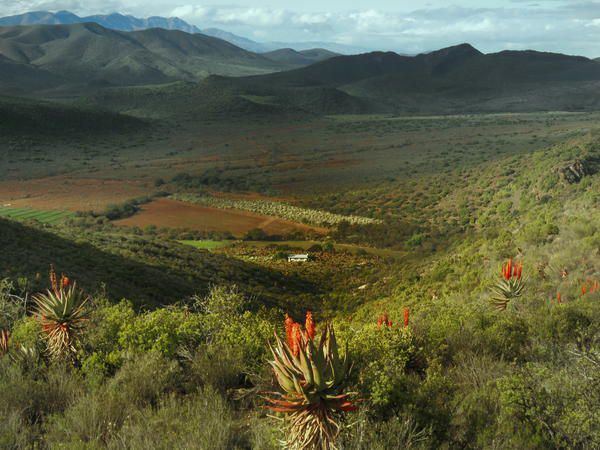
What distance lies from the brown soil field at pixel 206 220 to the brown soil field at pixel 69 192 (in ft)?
11.8

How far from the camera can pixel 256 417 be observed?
4719 millimetres

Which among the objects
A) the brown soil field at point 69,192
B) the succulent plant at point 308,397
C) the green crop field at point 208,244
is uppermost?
the succulent plant at point 308,397

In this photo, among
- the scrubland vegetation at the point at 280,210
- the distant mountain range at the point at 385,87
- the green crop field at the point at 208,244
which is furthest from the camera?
the distant mountain range at the point at 385,87

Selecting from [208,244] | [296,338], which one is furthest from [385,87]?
[296,338]

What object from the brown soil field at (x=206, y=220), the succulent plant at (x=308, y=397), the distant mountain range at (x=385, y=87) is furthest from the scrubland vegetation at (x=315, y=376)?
the distant mountain range at (x=385, y=87)

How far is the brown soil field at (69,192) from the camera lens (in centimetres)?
3956

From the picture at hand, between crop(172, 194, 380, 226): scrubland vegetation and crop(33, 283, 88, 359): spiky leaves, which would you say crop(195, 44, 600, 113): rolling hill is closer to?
crop(172, 194, 380, 226): scrubland vegetation

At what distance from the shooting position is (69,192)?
4447 centimetres

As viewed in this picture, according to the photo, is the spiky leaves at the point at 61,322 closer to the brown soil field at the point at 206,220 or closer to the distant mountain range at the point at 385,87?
the brown soil field at the point at 206,220

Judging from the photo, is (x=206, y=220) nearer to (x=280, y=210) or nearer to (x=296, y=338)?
(x=280, y=210)

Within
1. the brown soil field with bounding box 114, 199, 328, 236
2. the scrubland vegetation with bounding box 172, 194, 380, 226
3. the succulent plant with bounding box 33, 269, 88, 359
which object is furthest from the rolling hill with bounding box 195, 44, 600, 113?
the succulent plant with bounding box 33, 269, 88, 359

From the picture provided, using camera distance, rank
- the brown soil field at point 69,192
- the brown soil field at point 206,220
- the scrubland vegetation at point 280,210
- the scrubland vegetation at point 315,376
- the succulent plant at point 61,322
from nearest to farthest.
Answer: the scrubland vegetation at point 315,376
the succulent plant at point 61,322
the brown soil field at point 206,220
the scrubland vegetation at point 280,210
the brown soil field at point 69,192

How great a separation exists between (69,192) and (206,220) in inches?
597

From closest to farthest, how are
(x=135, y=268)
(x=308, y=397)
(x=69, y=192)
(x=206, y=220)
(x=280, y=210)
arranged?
(x=308, y=397)
(x=135, y=268)
(x=206, y=220)
(x=280, y=210)
(x=69, y=192)
